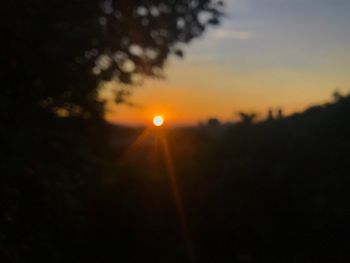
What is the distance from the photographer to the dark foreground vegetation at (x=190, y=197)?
9.01 metres

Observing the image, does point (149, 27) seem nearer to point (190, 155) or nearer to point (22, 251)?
point (190, 155)

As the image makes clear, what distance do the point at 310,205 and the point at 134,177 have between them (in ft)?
14.8

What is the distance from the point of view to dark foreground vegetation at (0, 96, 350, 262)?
9.01 meters

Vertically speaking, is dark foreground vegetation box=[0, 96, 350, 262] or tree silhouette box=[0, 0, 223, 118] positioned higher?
tree silhouette box=[0, 0, 223, 118]

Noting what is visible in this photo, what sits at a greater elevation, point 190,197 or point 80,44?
point 80,44

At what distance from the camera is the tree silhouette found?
33.1 feet

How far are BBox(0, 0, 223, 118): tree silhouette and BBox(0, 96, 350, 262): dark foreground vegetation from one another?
58 cm

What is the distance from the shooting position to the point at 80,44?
10.8 meters

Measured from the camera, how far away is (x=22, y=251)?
860 cm

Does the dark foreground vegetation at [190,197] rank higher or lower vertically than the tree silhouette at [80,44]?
lower

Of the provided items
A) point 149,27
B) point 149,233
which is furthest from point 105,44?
point 149,233

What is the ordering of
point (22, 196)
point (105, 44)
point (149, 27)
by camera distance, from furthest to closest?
point (149, 27)
point (105, 44)
point (22, 196)

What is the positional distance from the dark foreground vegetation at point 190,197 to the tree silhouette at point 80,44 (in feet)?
1.91

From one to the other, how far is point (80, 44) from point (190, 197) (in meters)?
3.44
